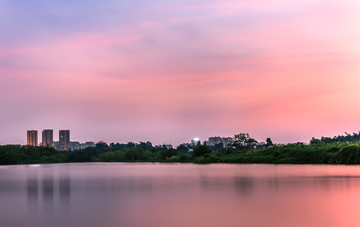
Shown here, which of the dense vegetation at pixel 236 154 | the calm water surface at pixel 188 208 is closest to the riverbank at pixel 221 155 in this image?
the dense vegetation at pixel 236 154

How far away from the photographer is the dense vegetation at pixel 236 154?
5564 centimetres

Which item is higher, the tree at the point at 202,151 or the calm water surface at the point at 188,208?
the tree at the point at 202,151

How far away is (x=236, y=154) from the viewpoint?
77.0 m

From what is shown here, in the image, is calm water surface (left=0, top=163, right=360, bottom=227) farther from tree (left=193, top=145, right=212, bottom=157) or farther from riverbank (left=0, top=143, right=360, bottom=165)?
tree (left=193, top=145, right=212, bottom=157)

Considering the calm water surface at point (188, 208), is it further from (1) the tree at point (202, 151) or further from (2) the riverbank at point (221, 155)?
(1) the tree at point (202, 151)

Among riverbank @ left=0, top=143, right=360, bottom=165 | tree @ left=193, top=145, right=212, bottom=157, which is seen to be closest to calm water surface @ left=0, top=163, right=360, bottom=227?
riverbank @ left=0, top=143, right=360, bottom=165

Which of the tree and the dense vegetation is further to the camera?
the tree

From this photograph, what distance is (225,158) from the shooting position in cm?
7250

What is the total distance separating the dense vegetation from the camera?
183 feet

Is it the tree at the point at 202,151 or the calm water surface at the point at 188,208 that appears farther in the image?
the tree at the point at 202,151

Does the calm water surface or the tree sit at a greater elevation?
the tree

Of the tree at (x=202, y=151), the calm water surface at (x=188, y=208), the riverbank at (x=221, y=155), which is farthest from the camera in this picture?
the tree at (x=202, y=151)

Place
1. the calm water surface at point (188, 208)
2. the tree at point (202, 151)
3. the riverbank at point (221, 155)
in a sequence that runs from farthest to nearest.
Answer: the tree at point (202, 151)
the riverbank at point (221, 155)
the calm water surface at point (188, 208)

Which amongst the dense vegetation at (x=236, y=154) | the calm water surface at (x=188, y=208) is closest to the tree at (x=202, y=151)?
the dense vegetation at (x=236, y=154)
